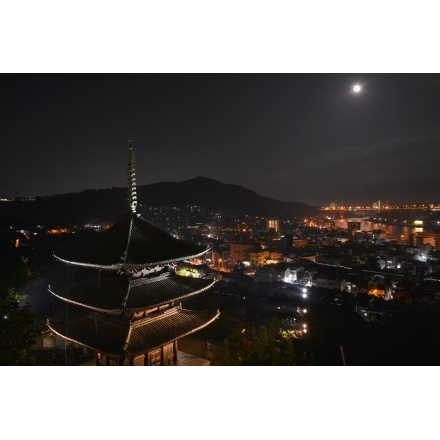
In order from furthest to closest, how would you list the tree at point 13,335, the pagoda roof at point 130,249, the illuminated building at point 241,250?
the illuminated building at point 241,250, the tree at point 13,335, the pagoda roof at point 130,249

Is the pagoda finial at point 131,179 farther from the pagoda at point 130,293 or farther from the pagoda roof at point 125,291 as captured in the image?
the pagoda roof at point 125,291

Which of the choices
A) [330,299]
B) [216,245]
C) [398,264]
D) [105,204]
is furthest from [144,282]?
[105,204]

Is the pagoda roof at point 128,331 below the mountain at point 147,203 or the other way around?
below

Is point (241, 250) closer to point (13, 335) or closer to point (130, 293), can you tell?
point (130, 293)

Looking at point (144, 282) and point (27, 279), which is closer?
point (144, 282)

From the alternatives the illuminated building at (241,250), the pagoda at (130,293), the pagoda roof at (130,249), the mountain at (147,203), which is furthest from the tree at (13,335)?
the illuminated building at (241,250)

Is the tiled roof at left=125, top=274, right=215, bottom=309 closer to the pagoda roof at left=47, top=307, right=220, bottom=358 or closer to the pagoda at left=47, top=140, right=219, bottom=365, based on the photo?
the pagoda at left=47, top=140, right=219, bottom=365

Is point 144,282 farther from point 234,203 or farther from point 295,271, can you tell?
point 234,203

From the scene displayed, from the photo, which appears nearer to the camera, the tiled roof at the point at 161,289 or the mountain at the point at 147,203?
the tiled roof at the point at 161,289
